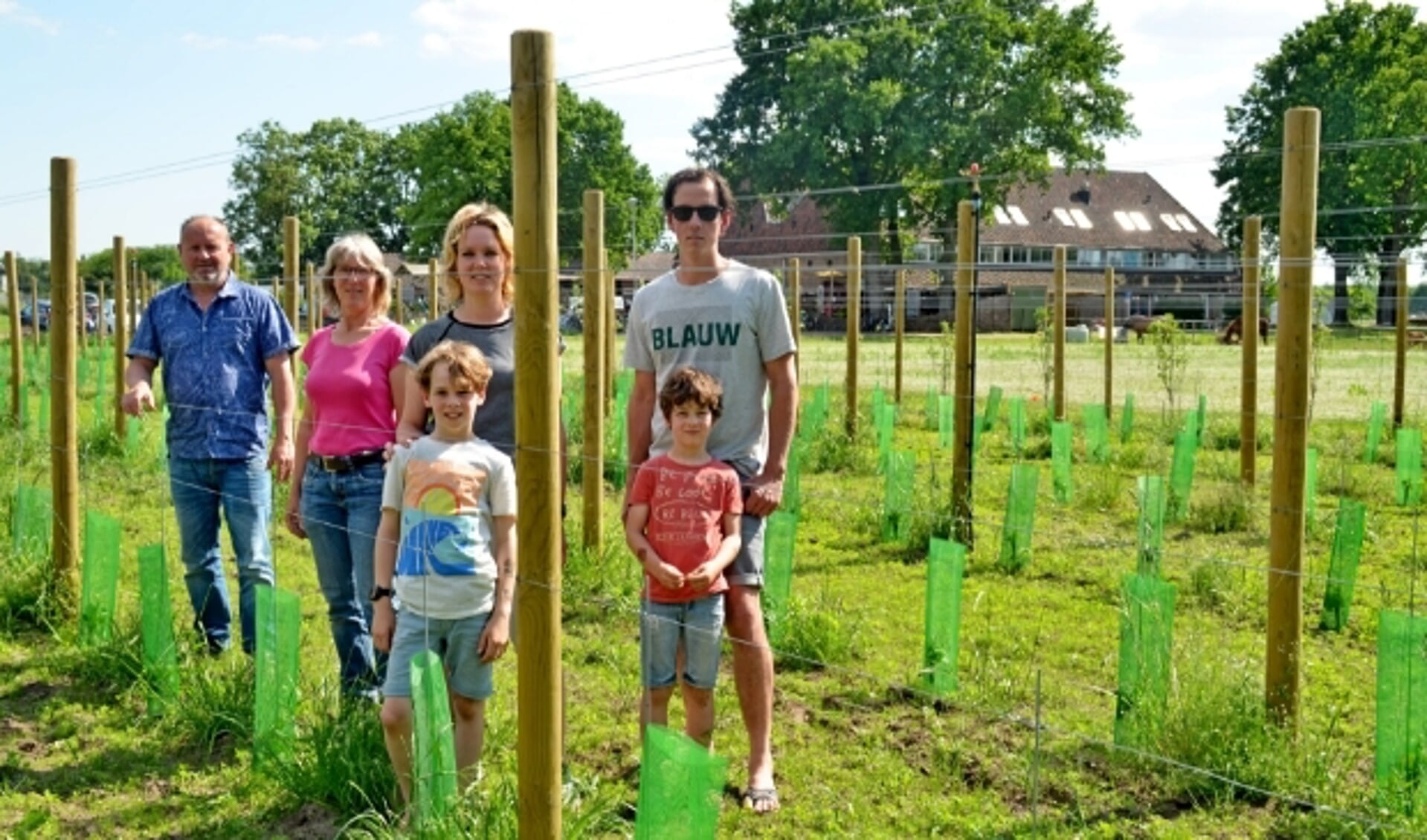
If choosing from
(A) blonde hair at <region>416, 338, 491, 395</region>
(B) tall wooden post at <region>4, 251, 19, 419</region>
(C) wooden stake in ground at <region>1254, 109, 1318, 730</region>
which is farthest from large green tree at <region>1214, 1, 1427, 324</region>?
(A) blonde hair at <region>416, 338, 491, 395</region>

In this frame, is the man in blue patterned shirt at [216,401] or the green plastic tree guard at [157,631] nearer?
the green plastic tree guard at [157,631]

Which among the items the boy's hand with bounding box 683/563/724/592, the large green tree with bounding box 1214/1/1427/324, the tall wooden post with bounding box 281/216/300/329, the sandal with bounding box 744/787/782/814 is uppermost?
the large green tree with bounding box 1214/1/1427/324

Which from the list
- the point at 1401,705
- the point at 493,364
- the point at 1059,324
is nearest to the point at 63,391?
the point at 493,364

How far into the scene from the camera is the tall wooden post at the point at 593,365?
6098 mm

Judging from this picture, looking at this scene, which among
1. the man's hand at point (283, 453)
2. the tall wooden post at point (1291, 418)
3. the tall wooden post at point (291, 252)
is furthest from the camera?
the tall wooden post at point (291, 252)

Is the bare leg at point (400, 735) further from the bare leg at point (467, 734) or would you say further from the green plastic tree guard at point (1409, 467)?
→ the green plastic tree guard at point (1409, 467)

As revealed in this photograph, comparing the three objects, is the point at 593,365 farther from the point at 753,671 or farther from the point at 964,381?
the point at 753,671

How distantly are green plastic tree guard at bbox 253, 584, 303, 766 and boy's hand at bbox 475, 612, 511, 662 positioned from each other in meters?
0.74

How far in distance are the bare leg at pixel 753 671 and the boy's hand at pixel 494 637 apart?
60 centimetres

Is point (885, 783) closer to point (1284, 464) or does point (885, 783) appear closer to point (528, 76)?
point (1284, 464)

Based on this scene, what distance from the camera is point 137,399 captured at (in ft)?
14.4

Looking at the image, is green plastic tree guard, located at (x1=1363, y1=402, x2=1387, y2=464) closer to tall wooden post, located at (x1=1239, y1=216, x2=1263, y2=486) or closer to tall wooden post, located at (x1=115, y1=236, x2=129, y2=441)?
tall wooden post, located at (x1=1239, y1=216, x2=1263, y2=486)

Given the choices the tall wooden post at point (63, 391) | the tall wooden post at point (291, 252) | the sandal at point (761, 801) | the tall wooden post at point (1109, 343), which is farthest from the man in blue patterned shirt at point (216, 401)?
the tall wooden post at point (1109, 343)

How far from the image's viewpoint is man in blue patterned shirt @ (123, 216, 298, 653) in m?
4.56
